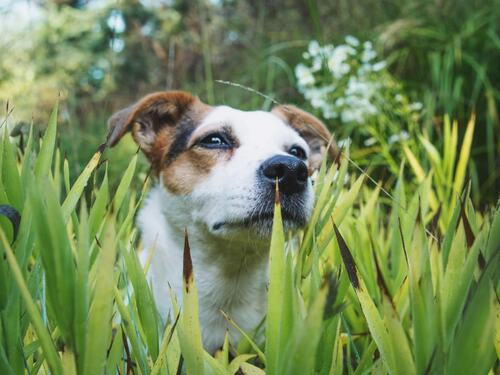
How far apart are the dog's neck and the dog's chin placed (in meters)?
0.12

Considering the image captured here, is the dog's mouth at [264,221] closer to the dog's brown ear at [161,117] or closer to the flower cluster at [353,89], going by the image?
the dog's brown ear at [161,117]

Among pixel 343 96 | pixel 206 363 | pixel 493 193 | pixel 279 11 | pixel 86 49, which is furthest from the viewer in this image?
pixel 86 49

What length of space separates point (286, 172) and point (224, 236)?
0.37 meters

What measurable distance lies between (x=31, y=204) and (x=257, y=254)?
1365 mm

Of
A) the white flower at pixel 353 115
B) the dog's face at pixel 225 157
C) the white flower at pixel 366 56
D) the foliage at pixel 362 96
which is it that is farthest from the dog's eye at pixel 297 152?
the white flower at pixel 366 56

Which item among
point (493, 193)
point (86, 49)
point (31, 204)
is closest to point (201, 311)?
point (31, 204)

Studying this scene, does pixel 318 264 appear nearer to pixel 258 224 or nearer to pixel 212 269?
pixel 258 224

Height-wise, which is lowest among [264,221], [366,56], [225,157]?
[264,221]

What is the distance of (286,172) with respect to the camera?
179 centimetres

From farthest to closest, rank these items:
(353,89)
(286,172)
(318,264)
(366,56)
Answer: (366,56) → (353,89) → (286,172) → (318,264)

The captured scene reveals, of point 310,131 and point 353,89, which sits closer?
point 310,131

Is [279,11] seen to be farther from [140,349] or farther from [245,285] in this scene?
[140,349]

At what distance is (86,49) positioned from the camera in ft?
34.2

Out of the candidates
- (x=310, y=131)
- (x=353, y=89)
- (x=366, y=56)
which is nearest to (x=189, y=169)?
(x=310, y=131)
